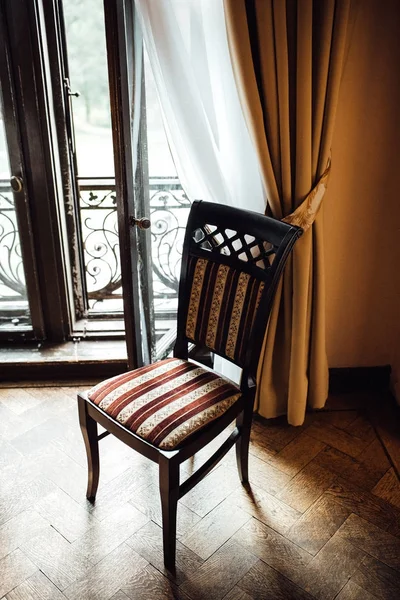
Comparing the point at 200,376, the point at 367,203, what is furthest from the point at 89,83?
the point at 200,376

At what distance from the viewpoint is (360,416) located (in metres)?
2.07

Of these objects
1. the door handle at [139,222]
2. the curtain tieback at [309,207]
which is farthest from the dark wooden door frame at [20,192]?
the curtain tieback at [309,207]

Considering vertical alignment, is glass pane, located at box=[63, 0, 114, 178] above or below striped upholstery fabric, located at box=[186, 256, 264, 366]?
above

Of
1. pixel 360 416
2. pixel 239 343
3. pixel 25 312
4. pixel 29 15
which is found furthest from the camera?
pixel 25 312

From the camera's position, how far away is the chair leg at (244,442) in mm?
1608

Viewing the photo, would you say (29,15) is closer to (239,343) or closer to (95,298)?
(95,298)

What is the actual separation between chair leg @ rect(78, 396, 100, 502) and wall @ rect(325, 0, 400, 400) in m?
1.04

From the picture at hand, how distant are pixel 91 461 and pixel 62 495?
0.20 m

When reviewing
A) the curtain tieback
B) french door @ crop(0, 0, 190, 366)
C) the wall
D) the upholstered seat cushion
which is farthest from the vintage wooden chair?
the wall

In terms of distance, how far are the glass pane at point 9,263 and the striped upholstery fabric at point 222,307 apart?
102 centimetres

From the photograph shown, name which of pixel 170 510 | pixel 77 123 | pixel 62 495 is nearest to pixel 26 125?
pixel 77 123

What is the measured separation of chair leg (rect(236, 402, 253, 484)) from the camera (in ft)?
5.28

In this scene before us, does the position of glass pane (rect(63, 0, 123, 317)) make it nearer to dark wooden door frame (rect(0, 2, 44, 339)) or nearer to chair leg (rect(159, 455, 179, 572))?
dark wooden door frame (rect(0, 2, 44, 339))

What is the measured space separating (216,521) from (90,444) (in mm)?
455
